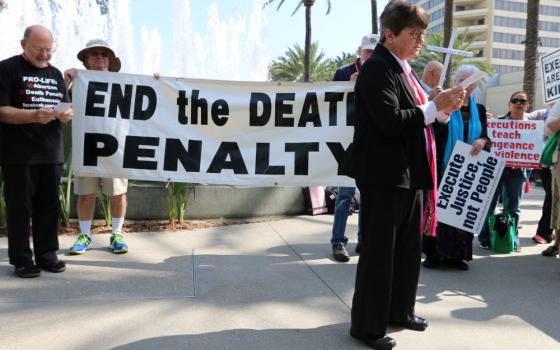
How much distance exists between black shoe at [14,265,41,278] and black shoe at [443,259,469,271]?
11.7 ft

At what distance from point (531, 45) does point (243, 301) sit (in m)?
12.1

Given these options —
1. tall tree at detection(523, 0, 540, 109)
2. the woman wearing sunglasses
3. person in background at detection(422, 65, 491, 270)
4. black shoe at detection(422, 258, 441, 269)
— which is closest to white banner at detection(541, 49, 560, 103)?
the woman wearing sunglasses

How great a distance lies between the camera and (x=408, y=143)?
9.59 feet

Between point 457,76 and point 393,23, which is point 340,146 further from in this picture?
point 393,23

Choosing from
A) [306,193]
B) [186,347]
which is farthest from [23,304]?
[306,193]

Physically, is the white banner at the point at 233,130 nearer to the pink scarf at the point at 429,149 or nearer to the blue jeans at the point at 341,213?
the blue jeans at the point at 341,213

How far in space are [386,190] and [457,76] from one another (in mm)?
1985

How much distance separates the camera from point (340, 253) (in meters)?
4.87

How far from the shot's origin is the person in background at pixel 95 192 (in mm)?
4922

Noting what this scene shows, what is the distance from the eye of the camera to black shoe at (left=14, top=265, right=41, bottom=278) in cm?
406

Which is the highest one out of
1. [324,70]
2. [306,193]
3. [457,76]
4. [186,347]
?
[324,70]

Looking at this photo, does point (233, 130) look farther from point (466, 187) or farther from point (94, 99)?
point (466, 187)

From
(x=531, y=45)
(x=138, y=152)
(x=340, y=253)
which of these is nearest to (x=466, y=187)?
(x=340, y=253)

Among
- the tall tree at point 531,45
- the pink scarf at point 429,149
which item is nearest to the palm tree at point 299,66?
the tall tree at point 531,45
